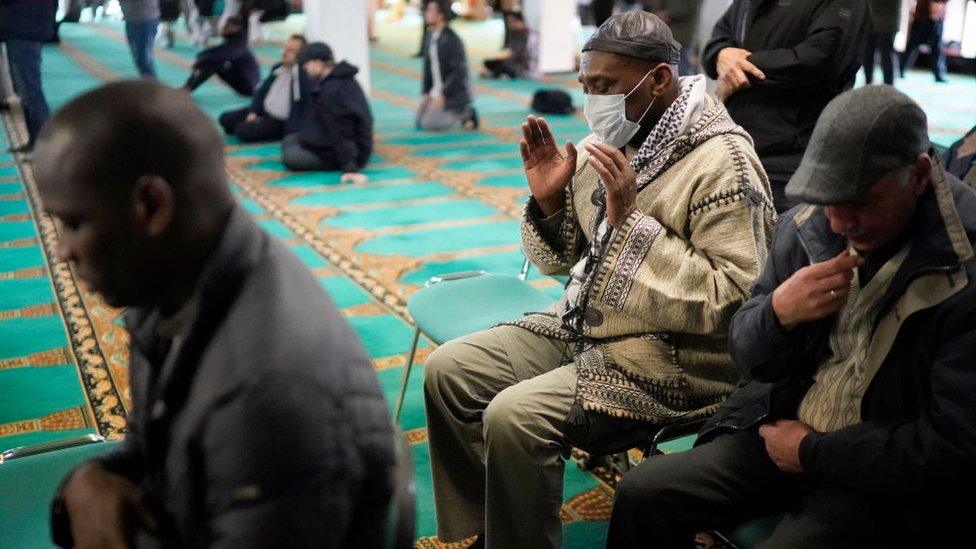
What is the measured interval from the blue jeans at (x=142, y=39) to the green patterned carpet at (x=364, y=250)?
1.02m

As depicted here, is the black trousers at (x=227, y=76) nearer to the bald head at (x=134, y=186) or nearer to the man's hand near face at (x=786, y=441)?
the man's hand near face at (x=786, y=441)

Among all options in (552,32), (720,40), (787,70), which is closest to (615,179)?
(787,70)

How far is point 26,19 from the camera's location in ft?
22.5

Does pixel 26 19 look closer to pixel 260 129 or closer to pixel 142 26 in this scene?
pixel 260 129

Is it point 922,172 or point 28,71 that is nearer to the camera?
point 922,172

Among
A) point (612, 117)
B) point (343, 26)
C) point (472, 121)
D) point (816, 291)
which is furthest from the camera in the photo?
point (343, 26)

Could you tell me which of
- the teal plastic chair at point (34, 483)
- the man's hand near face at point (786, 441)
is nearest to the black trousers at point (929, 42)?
the man's hand near face at point (786, 441)

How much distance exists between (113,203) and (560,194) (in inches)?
68.8

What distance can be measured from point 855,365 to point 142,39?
29.8ft

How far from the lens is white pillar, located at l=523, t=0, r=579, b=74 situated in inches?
511

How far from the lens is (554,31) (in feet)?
43.0

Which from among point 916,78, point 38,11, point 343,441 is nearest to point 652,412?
point 343,441

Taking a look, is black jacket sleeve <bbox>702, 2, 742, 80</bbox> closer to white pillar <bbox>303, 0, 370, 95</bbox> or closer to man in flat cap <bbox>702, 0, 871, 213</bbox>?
man in flat cap <bbox>702, 0, 871, 213</bbox>

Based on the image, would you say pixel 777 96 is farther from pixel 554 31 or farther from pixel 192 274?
pixel 554 31
